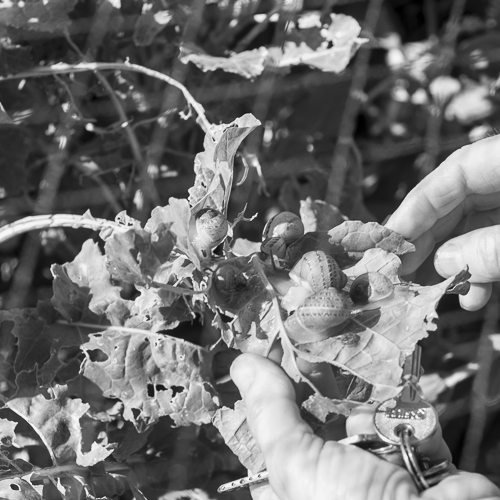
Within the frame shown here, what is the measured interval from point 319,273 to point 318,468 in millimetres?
215

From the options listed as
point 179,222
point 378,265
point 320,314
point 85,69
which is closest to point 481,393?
point 378,265

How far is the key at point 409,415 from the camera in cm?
73

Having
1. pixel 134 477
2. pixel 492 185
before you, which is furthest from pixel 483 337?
pixel 134 477

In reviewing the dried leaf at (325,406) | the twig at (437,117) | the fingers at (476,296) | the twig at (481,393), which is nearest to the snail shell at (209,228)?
the dried leaf at (325,406)

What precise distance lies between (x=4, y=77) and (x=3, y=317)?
0.37 meters

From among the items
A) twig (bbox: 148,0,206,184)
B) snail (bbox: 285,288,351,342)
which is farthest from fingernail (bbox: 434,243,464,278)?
twig (bbox: 148,0,206,184)

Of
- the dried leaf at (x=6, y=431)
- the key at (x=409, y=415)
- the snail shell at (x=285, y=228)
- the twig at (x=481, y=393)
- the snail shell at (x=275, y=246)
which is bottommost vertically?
the twig at (x=481, y=393)

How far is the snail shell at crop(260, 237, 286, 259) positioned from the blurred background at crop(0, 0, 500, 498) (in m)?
0.23

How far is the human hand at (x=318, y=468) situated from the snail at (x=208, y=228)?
174 millimetres

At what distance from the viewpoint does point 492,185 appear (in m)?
1.02

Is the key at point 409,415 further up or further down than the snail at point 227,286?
further down

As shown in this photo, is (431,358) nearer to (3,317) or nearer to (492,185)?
(492,185)

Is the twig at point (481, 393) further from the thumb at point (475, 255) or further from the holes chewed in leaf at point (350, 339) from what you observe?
the holes chewed in leaf at point (350, 339)

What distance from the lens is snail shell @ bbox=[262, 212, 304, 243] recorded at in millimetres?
857
